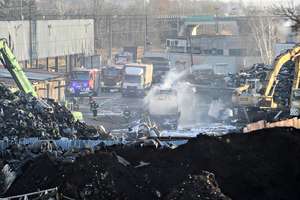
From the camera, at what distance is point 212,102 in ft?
96.9

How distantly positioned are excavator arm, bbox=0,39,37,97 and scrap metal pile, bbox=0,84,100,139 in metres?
1.54

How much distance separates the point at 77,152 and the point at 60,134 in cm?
464

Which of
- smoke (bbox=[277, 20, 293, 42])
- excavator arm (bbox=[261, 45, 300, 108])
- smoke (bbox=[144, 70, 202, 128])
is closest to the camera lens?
smoke (bbox=[277, 20, 293, 42])

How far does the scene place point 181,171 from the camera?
995 cm

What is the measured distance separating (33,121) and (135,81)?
19226 mm

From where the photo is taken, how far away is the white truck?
114 ft

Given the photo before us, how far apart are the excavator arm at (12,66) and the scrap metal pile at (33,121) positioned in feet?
5.05

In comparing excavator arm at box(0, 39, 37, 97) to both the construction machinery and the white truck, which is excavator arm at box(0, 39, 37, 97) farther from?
the white truck

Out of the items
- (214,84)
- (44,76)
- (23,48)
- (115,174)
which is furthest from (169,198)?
(23,48)

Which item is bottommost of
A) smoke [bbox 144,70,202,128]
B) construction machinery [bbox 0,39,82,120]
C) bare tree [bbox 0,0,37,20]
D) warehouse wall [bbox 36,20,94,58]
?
smoke [bbox 144,70,202,128]

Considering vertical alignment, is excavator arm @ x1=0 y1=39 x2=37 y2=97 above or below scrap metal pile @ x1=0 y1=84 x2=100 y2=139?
above

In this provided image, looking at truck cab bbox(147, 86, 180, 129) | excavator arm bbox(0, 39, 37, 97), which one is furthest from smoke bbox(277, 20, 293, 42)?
excavator arm bbox(0, 39, 37, 97)

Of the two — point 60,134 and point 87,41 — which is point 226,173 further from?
point 87,41

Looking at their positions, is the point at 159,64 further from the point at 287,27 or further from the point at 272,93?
the point at 287,27
